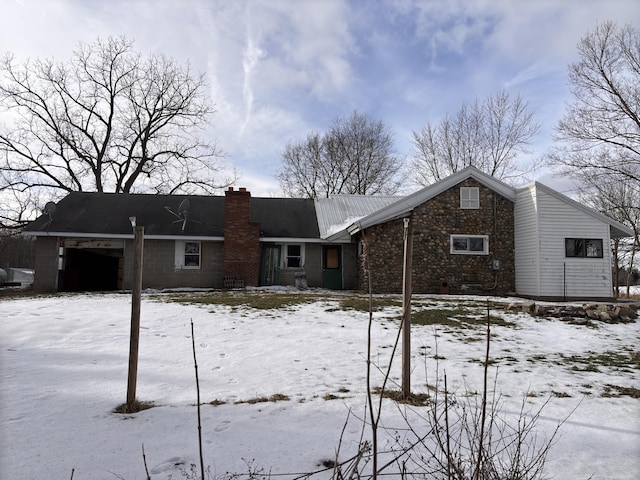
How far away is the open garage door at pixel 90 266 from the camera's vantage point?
687 inches

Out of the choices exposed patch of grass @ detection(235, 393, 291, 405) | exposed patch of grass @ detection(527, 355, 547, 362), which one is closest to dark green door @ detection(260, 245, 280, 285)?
exposed patch of grass @ detection(527, 355, 547, 362)

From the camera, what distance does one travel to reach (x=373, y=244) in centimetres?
1593

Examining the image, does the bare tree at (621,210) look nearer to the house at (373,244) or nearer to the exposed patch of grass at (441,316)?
the house at (373,244)

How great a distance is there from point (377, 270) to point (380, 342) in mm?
8725

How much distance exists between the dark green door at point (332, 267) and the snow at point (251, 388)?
29.2ft

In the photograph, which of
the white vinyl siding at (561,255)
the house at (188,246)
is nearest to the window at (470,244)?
the white vinyl siding at (561,255)

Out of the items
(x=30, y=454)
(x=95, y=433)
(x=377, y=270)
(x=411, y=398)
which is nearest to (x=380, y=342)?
(x=411, y=398)

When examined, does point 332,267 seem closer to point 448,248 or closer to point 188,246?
point 448,248

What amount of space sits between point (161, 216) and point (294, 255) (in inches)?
267

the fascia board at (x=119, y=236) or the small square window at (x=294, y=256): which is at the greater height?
the fascia board at (x=119, y=236)

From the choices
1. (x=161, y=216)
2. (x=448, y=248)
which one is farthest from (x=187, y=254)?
(x=448, y=248)

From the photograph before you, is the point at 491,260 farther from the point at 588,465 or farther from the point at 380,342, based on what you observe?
the point at 588,465

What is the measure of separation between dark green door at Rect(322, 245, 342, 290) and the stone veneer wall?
1931 mm

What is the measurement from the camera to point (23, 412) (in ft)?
12.3
